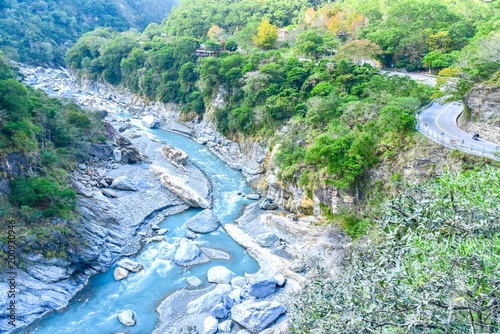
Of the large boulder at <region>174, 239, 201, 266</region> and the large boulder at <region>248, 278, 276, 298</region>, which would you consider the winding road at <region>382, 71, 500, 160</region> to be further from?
the large boulder at <region>174, 239, 201, 266</region>

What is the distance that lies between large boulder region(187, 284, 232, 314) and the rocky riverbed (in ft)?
0.18

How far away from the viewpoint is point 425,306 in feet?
26.7

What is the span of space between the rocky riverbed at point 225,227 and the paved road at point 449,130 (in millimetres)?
9000

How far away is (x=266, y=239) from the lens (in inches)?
1097

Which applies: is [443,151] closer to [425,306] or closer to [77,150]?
[425,306]

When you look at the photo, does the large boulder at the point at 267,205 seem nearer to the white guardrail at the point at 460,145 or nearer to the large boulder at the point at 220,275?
the large boulder at the point at 220,275

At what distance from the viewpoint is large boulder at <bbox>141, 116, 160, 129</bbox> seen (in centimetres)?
5519

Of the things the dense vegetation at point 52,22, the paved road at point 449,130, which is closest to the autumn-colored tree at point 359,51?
the paved road at point 449,130

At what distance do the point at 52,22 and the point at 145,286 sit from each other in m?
→ 88.4

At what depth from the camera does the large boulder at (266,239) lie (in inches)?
1091

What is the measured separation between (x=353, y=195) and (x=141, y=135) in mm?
31368

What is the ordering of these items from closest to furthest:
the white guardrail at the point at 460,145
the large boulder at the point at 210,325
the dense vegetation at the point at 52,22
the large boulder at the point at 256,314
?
the large boulder at the point at 210,325
the large boulder at the point at 256,314
the white guardrail at the point at 460,145
the dense vegetation at the point at 52,22

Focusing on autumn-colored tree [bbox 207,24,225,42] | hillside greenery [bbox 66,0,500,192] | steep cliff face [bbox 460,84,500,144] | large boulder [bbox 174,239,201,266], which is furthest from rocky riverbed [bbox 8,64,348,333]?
autumn-colored tree [bbox 207,24,225,42]

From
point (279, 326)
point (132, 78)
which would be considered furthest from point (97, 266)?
point (132, 78)
